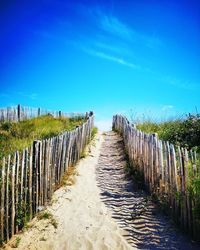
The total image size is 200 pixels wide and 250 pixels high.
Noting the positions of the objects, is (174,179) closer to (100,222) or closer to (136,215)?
(136,215)

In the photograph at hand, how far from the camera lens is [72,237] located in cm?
506

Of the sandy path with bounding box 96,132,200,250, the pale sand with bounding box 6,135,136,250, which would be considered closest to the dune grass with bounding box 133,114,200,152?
the sandy path with bounding box 96,132,200,250

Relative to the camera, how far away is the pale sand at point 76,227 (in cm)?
483

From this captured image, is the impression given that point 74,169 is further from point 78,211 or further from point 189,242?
point 189,242

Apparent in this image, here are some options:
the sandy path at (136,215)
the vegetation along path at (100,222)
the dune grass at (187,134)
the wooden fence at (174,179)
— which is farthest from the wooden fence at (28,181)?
the dune grass at (187,134)

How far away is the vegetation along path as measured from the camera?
482 centimetres

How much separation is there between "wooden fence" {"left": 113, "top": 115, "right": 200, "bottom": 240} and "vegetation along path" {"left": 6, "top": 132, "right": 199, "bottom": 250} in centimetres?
28

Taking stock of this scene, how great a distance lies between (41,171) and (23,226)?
4.17 feet

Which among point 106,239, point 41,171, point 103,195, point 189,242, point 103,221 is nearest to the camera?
point 189,242

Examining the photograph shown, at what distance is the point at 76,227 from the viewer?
5430mm

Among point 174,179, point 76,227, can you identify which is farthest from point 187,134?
point 76,227

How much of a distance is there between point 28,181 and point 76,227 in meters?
1.34

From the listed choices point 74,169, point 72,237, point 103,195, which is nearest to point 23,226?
point 72,237

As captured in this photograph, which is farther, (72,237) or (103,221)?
(103,221)
